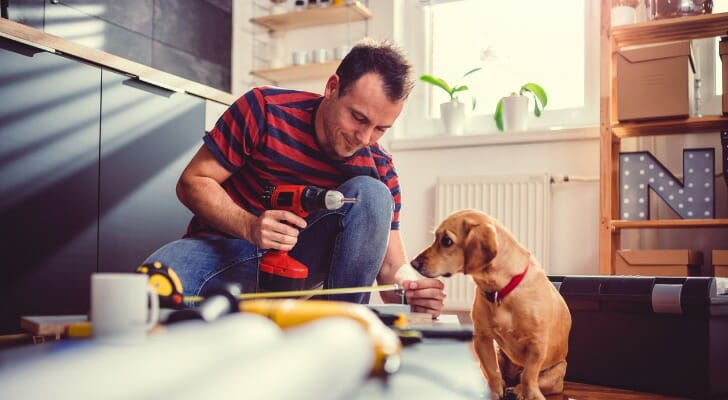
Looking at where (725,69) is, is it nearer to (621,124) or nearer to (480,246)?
(621,124)

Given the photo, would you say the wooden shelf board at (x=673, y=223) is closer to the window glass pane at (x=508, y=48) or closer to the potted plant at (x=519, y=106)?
the potted plant at (x=519, y=106)

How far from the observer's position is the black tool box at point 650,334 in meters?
1.48

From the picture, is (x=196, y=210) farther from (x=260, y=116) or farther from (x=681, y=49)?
(x=681, y=49)

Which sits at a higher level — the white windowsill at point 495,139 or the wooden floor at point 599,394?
the white windowsill at point 495,139

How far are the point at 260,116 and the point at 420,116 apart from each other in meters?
2.06

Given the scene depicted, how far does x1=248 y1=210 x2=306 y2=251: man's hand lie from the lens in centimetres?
131

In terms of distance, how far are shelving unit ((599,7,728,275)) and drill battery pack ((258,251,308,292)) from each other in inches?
64.7

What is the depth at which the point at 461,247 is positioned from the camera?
140 centimetres

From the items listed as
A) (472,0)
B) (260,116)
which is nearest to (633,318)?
(260,116)

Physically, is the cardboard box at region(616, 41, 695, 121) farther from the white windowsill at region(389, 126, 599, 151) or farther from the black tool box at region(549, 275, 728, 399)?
the black tool box at region(549, 275, 728, 399)

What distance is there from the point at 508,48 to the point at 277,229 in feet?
8.03

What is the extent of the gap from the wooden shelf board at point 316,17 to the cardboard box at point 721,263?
2089 mm

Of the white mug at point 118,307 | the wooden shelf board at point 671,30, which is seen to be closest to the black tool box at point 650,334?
the white mug at point 118,307

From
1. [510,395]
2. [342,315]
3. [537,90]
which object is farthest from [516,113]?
[342,315]
